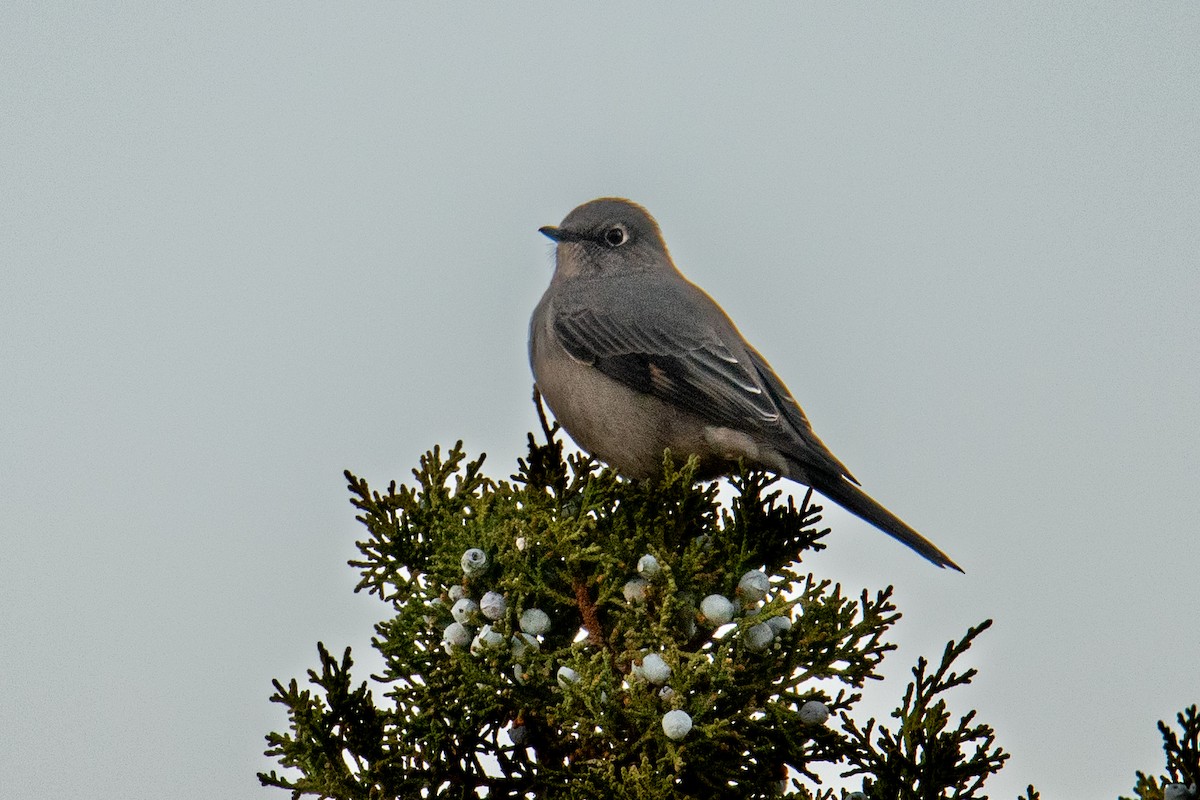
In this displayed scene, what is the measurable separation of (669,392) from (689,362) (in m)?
0.19

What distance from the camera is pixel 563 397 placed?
17.8 ft

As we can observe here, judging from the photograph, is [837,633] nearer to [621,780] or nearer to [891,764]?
[891,764]

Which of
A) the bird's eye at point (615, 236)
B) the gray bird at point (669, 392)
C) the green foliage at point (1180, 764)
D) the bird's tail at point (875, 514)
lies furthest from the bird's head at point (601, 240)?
the green foliage at point (1180, 764)

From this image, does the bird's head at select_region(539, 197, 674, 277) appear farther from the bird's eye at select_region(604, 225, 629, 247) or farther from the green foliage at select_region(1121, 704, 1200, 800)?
the green foliage at select_region(1121, 704, 1200, 800)

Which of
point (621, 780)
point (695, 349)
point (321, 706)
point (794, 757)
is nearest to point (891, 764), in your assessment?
point (794, 757)

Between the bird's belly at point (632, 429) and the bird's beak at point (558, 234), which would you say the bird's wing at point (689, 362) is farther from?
the bird's beak at point (558, 234)

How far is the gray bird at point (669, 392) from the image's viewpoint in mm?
5141

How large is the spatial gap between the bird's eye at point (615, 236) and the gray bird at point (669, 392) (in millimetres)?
411

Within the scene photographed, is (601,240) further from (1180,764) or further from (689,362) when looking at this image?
(1180,764)

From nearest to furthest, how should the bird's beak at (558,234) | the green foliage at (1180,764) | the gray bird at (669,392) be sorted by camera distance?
the green foliage at (1180,764)
the gray bird at (669,392)
the bird's beak at (558,234)

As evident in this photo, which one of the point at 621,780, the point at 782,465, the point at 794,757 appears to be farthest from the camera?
the point at 782,465

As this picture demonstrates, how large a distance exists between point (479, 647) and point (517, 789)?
1.58ft

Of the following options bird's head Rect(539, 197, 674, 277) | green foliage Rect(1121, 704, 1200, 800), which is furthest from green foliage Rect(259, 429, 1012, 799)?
bird's head Rect(539, 197, 674, 277)

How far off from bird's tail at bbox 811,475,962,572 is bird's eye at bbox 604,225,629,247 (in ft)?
5.99
